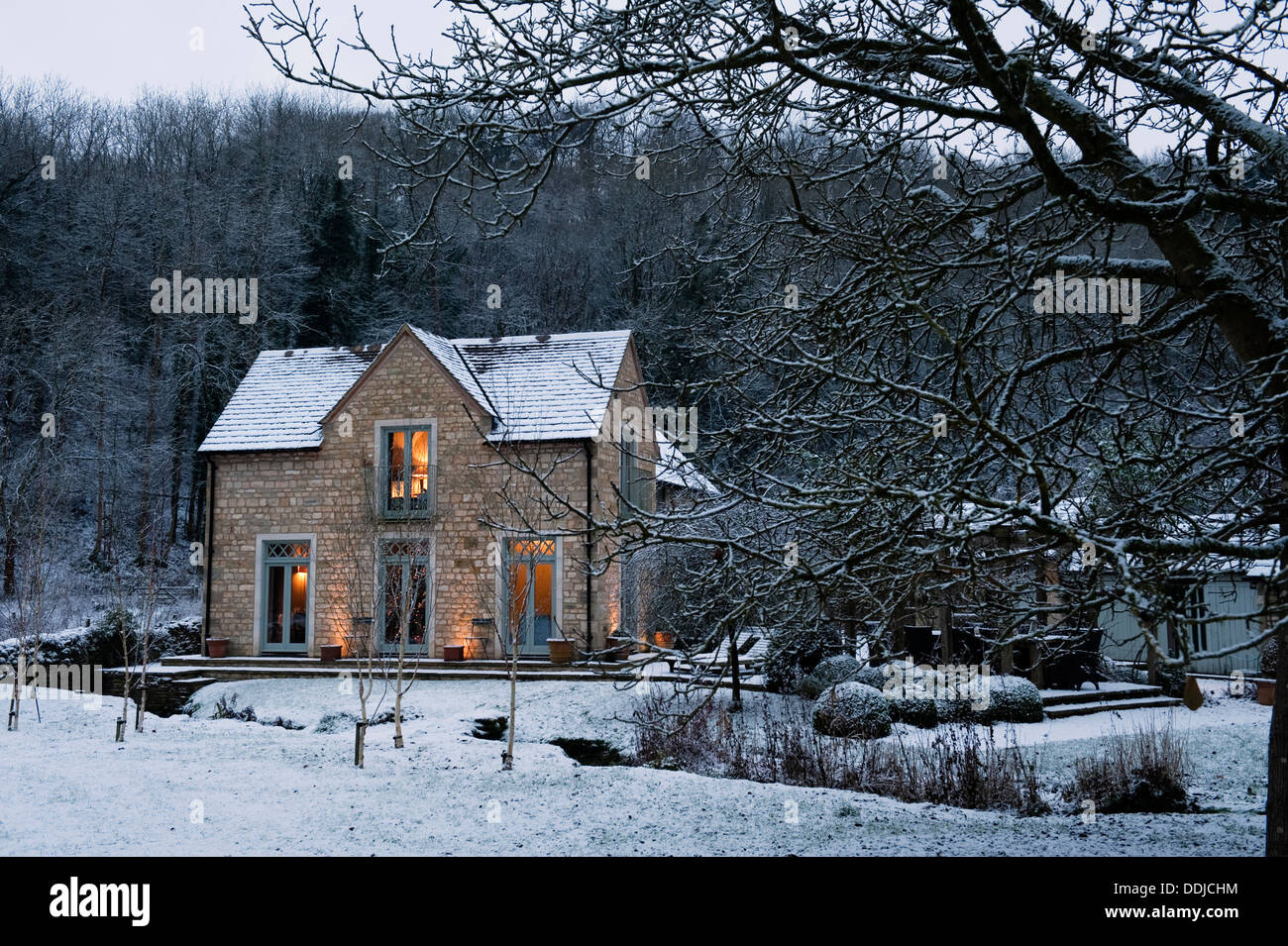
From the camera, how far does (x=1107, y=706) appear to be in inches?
728

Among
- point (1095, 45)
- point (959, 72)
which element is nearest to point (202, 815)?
point (959, 72)

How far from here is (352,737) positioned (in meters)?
15.9

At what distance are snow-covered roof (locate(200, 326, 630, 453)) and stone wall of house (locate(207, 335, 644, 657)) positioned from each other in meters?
0.40

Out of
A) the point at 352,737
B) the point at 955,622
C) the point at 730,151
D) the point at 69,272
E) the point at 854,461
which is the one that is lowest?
the point at 352,737

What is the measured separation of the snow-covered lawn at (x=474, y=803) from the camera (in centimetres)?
920

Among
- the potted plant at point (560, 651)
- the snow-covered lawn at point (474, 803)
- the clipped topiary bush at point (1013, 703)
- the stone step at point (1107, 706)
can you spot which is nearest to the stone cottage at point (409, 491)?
the potted plant at point (560, 651)

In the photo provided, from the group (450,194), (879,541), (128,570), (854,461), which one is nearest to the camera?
(879,541)

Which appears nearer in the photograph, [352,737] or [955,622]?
[352,737]

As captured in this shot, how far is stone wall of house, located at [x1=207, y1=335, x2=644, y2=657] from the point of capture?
21.8m

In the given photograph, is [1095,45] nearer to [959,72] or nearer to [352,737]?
[959,72]

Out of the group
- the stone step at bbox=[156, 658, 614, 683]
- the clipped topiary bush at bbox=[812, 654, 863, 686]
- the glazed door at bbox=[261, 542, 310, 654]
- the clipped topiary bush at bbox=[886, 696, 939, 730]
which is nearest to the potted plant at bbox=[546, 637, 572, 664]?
the stone step at bbox=[156, 658, 614, 683]

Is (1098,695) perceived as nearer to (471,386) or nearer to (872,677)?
(872,677)

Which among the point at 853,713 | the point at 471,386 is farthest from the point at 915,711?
the point at 471,386

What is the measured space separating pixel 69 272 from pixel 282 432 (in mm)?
21176
